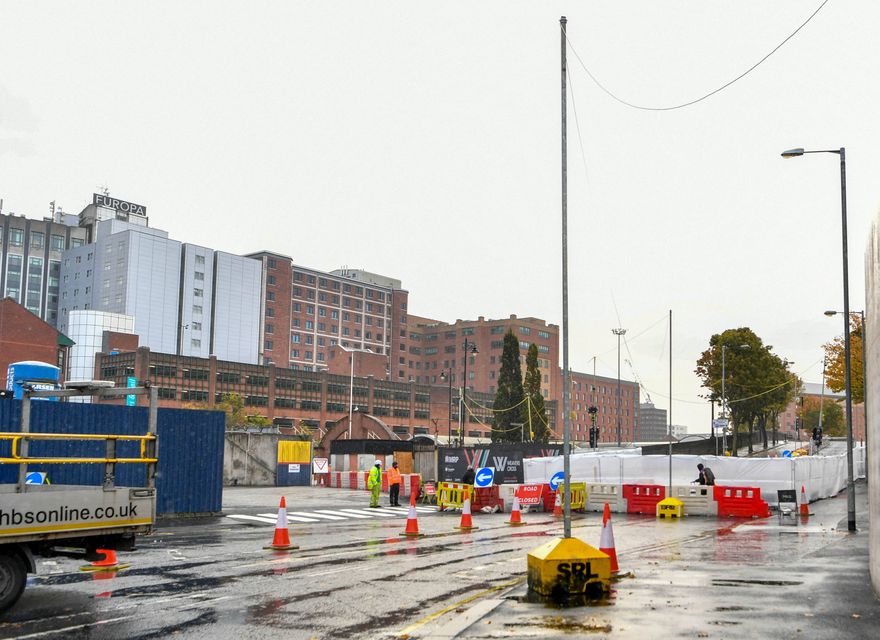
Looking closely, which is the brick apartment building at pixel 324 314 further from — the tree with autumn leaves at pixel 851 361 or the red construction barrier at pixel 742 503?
the red construction barrier at pixel 742 503

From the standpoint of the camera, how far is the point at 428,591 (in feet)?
39.7

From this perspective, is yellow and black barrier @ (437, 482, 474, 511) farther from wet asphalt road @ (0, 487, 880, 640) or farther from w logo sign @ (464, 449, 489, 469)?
wet asphalt road @ (0, 487, 880, 640)

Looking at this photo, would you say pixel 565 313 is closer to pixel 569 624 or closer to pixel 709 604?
pixel 709 604

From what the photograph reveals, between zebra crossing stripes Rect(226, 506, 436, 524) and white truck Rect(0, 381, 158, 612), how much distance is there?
13.7 metres

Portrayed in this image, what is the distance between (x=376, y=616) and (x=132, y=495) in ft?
12.2

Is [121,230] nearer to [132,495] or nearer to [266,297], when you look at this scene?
[266,297]

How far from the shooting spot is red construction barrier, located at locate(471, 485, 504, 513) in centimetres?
3153

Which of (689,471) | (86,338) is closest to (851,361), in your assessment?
(689,471)

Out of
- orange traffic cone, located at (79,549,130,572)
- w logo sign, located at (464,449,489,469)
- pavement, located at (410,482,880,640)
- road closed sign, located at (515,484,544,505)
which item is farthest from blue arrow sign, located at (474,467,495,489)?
orange traffic cone, located at (79,549,130,572)

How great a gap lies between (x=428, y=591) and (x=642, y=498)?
21126 millimetres

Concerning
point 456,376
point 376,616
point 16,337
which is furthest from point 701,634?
point 456,376

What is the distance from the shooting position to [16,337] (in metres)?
85.4

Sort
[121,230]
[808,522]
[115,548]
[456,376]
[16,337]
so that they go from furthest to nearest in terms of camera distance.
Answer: [456,376]
[121,230]
[16,337]
[808,522]
[115,548]

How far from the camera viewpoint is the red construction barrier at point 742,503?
97.5 ft
